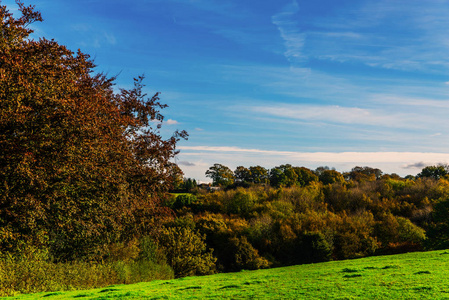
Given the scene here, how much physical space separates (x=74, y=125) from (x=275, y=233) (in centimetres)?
4203

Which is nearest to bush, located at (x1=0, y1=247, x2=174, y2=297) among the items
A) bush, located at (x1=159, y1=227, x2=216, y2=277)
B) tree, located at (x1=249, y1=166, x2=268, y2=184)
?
bush, located at (x1=159, y1=227, x2=216, y2=277)

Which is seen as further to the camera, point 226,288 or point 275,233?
point 275,233

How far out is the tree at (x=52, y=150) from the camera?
52.5ft

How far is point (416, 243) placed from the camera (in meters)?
50.0

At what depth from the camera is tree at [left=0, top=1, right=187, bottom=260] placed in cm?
1600

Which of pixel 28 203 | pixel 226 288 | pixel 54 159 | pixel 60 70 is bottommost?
pixel 226 288

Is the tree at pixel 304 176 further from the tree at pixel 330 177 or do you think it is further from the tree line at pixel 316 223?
the tree line at pixel 316 223

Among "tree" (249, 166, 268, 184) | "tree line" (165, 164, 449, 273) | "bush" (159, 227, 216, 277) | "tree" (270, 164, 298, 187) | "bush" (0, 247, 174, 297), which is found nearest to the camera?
"bush" (0, 247, 174, 297)

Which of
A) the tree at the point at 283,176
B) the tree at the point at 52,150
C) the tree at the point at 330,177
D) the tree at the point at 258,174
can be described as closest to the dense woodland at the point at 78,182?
the tree at the point at 52,150

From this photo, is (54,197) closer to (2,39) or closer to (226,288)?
(2,39)

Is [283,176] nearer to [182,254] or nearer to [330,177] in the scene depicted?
[330,177]

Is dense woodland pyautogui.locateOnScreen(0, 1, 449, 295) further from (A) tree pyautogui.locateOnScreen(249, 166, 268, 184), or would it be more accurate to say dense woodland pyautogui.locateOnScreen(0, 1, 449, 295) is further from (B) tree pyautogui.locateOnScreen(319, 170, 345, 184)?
(A) tree pyautogui.locateOnScreen(249, 166, 268, 184)

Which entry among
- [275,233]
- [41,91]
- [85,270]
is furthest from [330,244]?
[41,91]

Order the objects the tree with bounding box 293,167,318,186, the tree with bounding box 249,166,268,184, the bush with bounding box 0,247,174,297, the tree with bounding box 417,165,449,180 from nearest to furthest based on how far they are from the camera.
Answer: the bush with bounding box 0,247,174,297, the tree with bounding box 417,165,449,180, the tree with bounding box 293,167,318,186, the tree with bounding box 249,166,268,184
